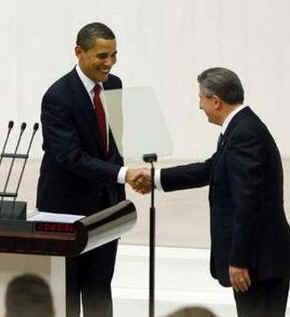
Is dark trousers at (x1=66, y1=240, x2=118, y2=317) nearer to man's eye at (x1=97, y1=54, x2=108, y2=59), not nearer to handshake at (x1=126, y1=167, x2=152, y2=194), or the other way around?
handshake at (x1=126, y1=167, x2=152, y2=194)

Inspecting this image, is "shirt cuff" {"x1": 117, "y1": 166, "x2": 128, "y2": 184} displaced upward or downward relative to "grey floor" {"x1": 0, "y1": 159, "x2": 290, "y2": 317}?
upward

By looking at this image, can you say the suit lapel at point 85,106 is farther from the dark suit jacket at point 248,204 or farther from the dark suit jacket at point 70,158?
the dark suit jacket at point 248,204

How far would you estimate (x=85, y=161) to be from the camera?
5402 millimetres

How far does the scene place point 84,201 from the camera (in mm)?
5516

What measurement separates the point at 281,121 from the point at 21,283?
4.71 metres

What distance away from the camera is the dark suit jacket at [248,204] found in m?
4.68

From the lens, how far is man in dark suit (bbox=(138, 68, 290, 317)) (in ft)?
15.4

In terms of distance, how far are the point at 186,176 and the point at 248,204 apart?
2.95 ft

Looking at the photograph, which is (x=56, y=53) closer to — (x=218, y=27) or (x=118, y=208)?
(x=218, y=27)

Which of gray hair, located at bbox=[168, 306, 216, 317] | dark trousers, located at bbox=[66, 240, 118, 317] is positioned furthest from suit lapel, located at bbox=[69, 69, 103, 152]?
gray hair, located at bbox=[168, 306, 216, 317]

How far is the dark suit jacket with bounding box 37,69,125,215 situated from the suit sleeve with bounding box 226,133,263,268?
2.92 feet

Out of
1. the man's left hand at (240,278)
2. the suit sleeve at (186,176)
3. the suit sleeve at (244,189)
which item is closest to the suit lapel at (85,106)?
the suit sleeve at (186,176)

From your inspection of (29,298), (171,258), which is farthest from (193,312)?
(171,258)

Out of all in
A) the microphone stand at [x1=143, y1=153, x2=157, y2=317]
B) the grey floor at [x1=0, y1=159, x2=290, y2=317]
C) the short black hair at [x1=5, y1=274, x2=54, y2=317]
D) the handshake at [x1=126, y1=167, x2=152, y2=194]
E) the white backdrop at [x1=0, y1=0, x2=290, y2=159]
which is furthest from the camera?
the white backdrop at [x1=0, y1=0, x2=290, y2=159]
